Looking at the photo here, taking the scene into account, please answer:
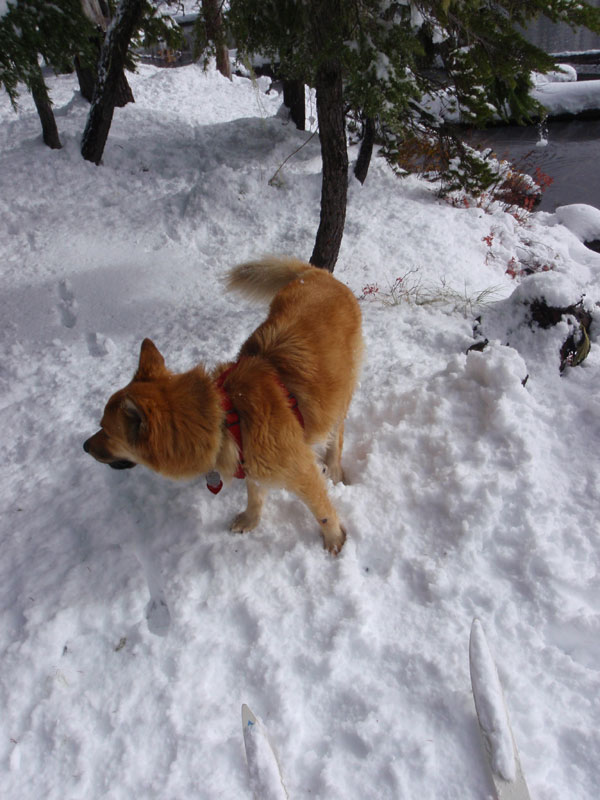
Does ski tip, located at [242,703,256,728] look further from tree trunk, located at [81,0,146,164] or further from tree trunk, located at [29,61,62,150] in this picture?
tree trunk, located at [81,0,146,164]

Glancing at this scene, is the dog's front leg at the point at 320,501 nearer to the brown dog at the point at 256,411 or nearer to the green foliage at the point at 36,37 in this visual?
the brown dog at the point at 256,411

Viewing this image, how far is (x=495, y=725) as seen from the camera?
1.79 m

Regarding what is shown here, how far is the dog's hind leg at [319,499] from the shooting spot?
2416 millimetres

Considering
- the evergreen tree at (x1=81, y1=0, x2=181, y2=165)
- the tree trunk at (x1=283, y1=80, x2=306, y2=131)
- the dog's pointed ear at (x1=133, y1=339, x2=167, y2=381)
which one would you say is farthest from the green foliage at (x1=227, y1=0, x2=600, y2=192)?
the tree trunk at (x1=283, y1=80, x2=306, y2=131)

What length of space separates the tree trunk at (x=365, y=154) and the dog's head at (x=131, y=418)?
5939mm

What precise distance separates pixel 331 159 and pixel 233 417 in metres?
3.32

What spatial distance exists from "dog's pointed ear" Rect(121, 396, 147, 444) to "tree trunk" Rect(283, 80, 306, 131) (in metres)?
7.98

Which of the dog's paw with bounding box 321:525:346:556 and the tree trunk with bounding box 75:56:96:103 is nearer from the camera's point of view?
the dog's paw with bounding box 321:525:346:556

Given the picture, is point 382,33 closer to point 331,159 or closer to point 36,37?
point 331,159

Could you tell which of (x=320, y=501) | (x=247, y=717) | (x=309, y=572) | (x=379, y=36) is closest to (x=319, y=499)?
(x=320, y=501)

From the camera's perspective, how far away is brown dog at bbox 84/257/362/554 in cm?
213

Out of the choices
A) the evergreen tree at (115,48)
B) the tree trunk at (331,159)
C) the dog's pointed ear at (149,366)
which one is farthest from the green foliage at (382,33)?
the evergreen tree at (115,48)

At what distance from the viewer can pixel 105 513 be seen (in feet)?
9.30

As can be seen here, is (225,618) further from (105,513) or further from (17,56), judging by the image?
(17,56)
